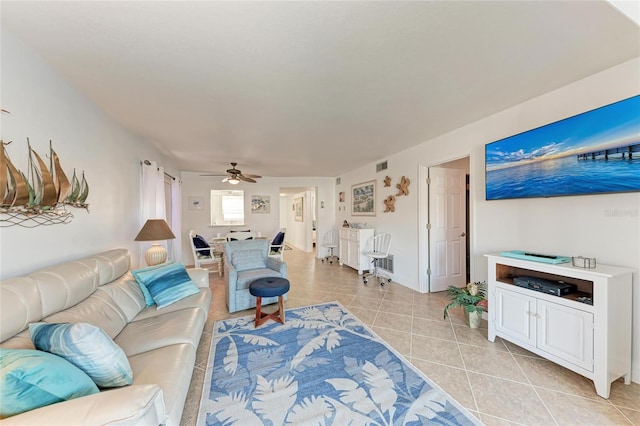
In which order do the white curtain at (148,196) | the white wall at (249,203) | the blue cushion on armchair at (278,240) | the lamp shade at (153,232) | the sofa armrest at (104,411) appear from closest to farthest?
1. the sofa armrest at (104,411)
2. the lamp shade at (153,232)
3. the white curtain at (148,196)
4. the blue cushion on armchair at (278,240)
5. the white wall at (249,203)

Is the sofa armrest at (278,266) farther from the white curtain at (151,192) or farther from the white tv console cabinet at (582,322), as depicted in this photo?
the white tv console cabinet at (582,322)

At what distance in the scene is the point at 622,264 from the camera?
1805 mm

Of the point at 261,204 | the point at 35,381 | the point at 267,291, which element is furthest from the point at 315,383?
the point at 261,204

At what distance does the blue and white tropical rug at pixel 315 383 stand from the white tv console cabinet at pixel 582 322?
1.00m

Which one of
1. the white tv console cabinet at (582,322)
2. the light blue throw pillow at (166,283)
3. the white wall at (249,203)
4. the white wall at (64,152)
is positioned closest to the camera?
Answer: the white wall at (64,152)

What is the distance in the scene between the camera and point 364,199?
545 cm

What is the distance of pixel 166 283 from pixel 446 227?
155 inches

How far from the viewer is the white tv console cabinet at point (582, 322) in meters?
1.62

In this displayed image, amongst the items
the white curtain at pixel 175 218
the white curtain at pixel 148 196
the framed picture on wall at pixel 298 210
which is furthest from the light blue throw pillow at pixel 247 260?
the framed picture on wall at pixel 298 210

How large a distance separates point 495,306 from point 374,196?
10.1ft

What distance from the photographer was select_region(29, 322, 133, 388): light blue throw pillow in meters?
1.08

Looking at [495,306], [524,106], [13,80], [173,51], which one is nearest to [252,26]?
[173,51]

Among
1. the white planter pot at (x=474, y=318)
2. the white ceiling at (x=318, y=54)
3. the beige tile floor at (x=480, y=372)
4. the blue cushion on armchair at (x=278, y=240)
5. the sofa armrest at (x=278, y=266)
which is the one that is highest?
the white ceiling at (x=318, y=54)

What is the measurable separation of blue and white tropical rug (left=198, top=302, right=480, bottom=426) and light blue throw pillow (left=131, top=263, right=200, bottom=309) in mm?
599
